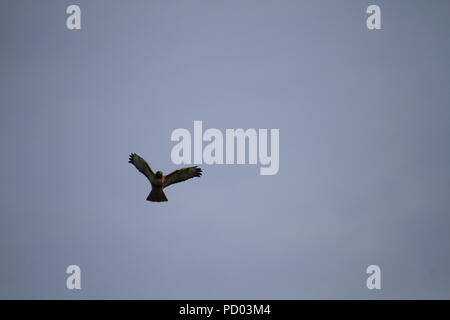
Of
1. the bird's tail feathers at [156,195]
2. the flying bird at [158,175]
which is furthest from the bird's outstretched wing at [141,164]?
the bird's tail feathers at [156,195]

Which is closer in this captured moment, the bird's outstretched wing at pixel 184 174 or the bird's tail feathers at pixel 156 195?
the bird's tail feathers at pixel 156 195

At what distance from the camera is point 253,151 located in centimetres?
2950

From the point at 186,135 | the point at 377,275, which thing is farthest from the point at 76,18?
the point at 377,275

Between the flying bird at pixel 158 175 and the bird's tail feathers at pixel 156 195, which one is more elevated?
the flying bird at pixel 158 175

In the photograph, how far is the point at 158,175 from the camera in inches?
949

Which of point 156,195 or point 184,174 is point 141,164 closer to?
point 156,195

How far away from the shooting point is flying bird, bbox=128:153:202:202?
950 inches

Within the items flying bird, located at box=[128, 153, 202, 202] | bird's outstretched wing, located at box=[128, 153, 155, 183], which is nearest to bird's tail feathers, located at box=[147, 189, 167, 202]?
flying bird, located at box=[128, 153, 202, 202]

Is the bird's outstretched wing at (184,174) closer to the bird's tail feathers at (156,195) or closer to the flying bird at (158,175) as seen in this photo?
the flying bird at (158,175)

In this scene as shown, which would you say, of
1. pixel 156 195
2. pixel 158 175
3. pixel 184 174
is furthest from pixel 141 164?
pixel 184 174

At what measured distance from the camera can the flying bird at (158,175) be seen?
24125 mm
